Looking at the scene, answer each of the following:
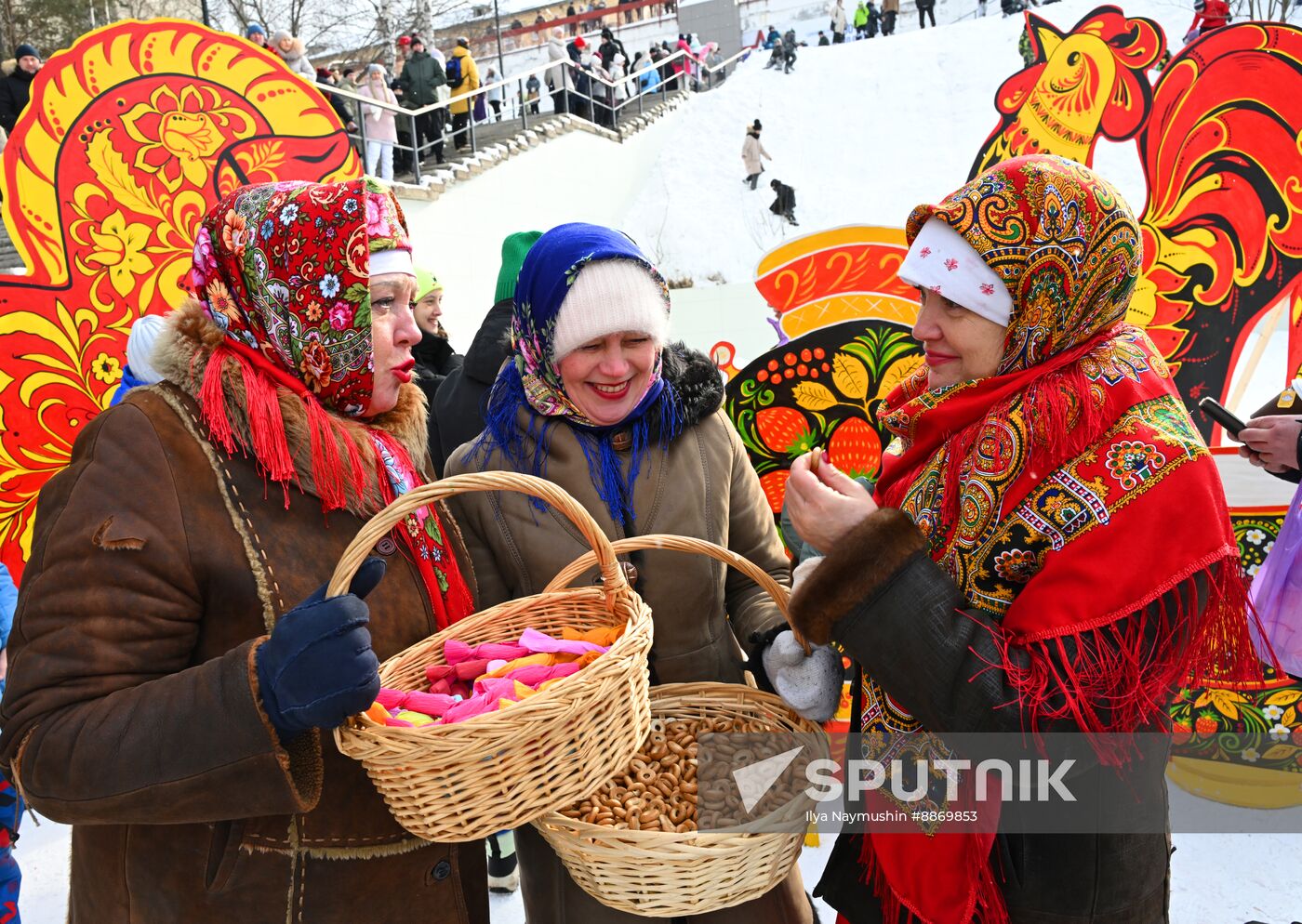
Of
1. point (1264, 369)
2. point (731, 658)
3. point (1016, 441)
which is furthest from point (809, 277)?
point (1264, 369)

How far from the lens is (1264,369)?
30.8 ft

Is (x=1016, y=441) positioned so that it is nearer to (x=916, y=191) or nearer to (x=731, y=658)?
(x=731, y=658)

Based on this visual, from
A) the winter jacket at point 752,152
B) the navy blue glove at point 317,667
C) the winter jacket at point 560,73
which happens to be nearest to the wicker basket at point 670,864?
the navy blue glove at point 317,667

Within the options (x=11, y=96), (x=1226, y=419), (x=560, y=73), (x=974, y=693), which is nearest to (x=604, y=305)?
(x=974, y=693)

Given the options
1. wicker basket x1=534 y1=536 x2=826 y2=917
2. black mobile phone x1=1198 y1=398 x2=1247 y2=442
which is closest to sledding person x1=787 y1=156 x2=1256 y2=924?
wicker basket x1=534 y1=536 x2=826 y2=917

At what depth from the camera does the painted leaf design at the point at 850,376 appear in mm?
3348

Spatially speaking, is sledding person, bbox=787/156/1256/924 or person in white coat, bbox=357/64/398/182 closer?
sledding person, bbox=787/156/1256/924

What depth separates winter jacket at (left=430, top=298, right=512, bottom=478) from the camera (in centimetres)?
306

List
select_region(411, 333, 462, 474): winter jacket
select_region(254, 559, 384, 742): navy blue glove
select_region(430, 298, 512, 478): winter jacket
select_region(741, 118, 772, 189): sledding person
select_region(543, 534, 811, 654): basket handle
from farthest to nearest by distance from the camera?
select_region(741, 118, 772, 189): sledding person
select_region(411, 333, 462, 474): winter jacket
select_region(430, 298, 512, 478): winter jacket
select_region(543, 534, 811, 654): basket handle
select_region(254, 559, 384, 742): navy blue glove

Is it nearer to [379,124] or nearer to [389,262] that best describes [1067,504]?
[389,262]

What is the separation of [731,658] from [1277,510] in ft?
7.53

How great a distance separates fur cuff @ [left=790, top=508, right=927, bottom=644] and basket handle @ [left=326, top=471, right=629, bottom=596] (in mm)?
318

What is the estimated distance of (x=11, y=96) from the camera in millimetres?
7918

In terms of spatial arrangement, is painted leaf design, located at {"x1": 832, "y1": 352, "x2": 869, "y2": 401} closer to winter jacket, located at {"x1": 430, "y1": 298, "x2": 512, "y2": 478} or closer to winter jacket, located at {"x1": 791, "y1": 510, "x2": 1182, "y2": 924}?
winter jacket, located at {"x1": 430, "y1": 298, "x2": 512, "y2": 478}
